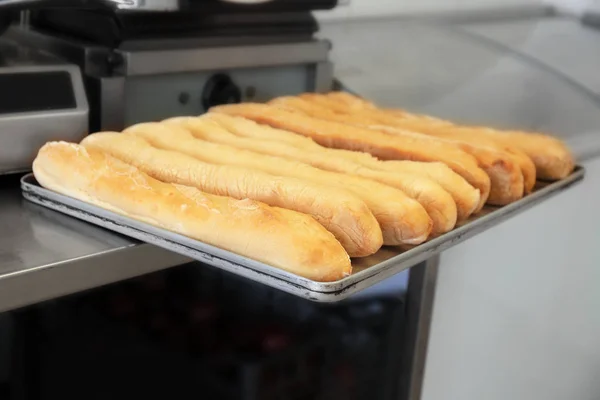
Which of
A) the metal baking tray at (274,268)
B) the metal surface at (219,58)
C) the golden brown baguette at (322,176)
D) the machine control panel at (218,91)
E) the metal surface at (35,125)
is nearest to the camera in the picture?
the metal baking tray at (274,268)

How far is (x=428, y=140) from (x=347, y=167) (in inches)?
6.3

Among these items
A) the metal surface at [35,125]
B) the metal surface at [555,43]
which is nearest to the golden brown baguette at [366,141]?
the metal surface at [35,125]

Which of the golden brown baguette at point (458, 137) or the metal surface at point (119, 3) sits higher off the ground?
the metal surface at point (119, 3)

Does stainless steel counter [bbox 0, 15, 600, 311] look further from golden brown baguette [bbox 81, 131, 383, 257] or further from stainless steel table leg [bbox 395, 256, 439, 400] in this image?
stainless steel table leg [bbox 395, 256, 439, 400]

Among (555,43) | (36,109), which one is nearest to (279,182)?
(36,109)

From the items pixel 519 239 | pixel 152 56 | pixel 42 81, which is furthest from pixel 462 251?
pixel 42 81

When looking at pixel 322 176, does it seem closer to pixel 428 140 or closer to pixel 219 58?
pixel 428 140

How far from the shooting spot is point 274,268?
651mm

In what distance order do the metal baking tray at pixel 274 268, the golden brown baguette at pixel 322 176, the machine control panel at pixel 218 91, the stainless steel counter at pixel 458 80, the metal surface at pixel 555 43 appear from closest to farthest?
the metal baking tray at pixel 274 268 → the golden brown baguette at pixel 322 176 → the machine control panel at pixel 218 91 → the stainless steel counter at pixel 458 80 → the metal surface at pixel 555 43

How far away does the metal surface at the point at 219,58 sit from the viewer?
3.35 ft

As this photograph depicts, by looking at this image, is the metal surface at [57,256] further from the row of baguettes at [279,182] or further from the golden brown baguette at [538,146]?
the golden brown baguette at [538,146]

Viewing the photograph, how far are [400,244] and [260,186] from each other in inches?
6.2

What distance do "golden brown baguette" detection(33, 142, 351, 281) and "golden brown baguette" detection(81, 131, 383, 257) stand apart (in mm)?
28

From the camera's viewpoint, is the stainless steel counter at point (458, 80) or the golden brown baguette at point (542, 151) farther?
the stainless steel counter at point (458, 80)
